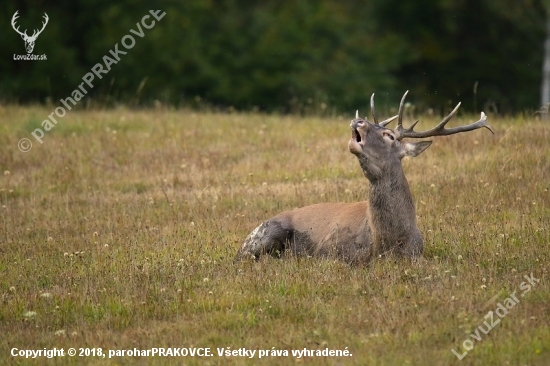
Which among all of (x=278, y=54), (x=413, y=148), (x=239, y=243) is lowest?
(x=239, y=243)

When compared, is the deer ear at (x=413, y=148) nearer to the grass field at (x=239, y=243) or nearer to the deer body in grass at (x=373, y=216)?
the deer body in grass at (x=373, y=216)

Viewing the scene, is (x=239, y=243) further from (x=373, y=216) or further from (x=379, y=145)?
(x=379, y=145)

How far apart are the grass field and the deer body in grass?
0.29 m

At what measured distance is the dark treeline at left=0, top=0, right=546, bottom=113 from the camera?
1235 inches

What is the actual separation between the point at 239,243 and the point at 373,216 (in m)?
1.88

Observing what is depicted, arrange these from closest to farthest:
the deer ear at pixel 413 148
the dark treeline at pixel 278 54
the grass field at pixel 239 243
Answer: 1. the grass field at pixel 239 243
2. the deer ear at pixel 413 148
3. the dark treeline at pixel 278 54

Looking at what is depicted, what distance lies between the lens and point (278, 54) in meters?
32.4

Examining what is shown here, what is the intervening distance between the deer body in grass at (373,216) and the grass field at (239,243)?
0.29 m

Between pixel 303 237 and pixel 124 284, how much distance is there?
6.95 feet

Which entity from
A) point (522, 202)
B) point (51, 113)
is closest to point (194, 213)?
point (522, 202)

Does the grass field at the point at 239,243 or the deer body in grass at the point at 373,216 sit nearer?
the grass field at the point at 239,243

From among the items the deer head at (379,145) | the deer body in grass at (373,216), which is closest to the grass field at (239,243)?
the deer body in grass at (373,216)

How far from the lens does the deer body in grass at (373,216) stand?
9328 millimetres

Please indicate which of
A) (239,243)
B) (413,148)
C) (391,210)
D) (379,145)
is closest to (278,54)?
(239,243)
